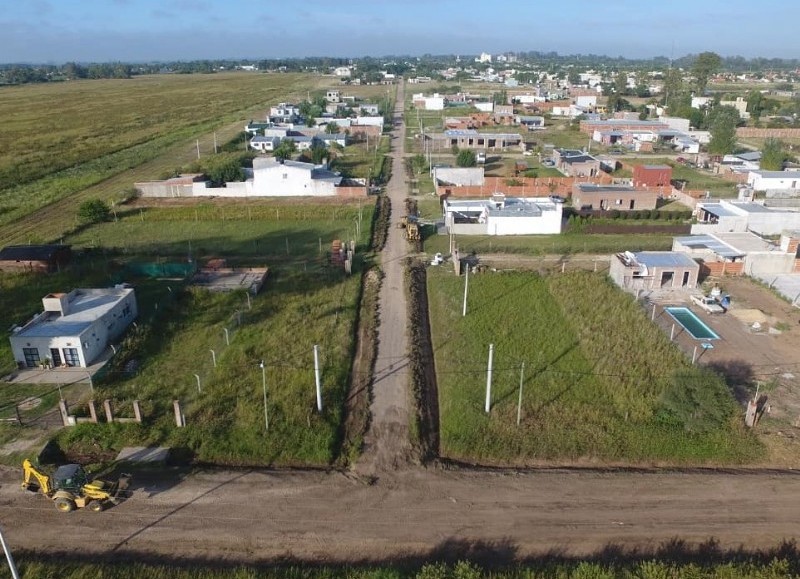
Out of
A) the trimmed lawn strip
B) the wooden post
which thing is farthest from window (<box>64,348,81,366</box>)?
the trimmed lawn strip

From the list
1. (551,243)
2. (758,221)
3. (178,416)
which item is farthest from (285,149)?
(178,416)

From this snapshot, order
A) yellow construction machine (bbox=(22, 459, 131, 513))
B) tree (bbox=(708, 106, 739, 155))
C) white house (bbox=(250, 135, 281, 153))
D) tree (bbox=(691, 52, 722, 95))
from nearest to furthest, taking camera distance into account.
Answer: yellow construction machine (bbox=(22, 459, 131, 513))
tree (bbox=(708, 106, 739, 155))
white house (bbox=(250, 135, 281, 153))
tree (bbox=(691, 52, 722, 95))

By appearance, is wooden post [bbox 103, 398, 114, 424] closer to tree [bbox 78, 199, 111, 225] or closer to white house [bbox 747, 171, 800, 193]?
tree [bbox 78, 199, 111, 225]

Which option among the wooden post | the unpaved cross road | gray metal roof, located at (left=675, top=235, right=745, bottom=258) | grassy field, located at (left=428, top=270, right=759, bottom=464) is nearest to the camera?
the unpaved cross road

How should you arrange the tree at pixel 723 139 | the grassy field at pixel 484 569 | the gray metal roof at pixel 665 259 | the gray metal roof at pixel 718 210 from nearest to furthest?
the grassy field at pixel 484 569, the gray metal roof at pixel 665 259, the gray metal roof at pixel 718 210, the tree at pixel 723 139

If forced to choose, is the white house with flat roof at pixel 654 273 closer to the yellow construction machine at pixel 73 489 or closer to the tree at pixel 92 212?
the yellow construction machine at pixel 73 489

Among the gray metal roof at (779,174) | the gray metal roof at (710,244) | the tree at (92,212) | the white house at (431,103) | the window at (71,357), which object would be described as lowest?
the window at (71,357)

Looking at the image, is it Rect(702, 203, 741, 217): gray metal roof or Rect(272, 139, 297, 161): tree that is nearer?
Rect(702, 203, 741, 217): gray metal roof

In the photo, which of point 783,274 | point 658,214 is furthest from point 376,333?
point 658,214

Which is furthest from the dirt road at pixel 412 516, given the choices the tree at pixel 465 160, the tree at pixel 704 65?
the tree at pixel 704 65
